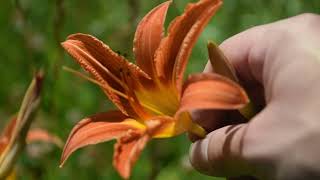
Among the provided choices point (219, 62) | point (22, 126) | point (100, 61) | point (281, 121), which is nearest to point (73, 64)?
point (22, 126)

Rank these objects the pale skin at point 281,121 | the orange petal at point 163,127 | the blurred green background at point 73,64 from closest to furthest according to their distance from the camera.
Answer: the pale skin at point 281,121 → the orange petal at point 163,127 → the blurred green background at point 73,64

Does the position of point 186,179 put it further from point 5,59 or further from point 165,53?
point 165,53

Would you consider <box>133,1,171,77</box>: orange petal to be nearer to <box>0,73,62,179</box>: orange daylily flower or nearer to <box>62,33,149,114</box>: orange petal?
<box>62,33,149,114</box>: orange petal

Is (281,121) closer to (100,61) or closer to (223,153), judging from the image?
(223,153)

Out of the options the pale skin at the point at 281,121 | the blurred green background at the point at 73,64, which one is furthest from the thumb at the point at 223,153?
the blurred green background at the point at 73,64

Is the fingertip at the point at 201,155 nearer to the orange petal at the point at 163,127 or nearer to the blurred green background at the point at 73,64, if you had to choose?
the orange petal at the point at 163,127
